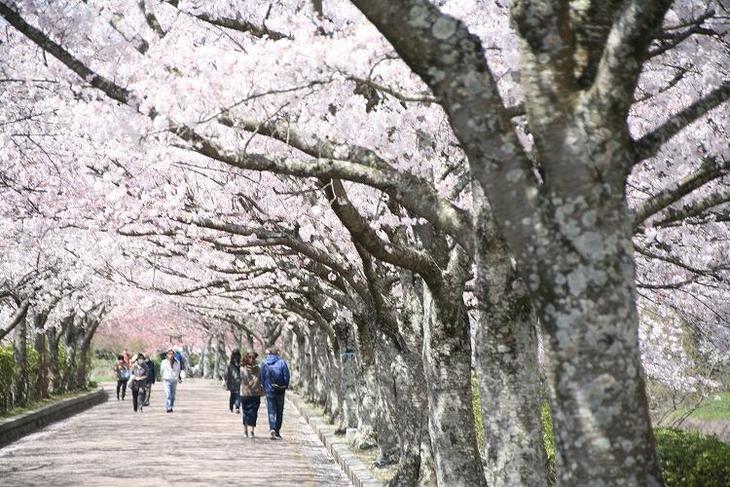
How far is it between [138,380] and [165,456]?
14450mm

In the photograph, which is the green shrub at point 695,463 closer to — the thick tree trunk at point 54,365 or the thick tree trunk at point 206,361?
the thick tree trunk at point 54,365

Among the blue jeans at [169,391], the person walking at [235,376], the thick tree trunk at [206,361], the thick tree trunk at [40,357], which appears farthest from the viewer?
the thick tree trunk at [206,361]

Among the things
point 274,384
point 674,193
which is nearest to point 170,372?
point 274,384

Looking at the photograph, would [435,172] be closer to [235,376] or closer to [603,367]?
[603,367]

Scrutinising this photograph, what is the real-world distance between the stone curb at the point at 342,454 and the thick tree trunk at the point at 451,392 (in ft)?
11.0

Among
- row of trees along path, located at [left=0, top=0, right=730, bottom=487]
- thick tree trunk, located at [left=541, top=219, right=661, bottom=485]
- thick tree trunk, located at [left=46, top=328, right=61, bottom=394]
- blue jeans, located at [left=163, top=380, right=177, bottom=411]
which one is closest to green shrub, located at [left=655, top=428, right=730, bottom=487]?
row of trees along path, located at [left=0, top=0, right=730, bottom=487]

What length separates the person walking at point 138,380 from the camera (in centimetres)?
3030

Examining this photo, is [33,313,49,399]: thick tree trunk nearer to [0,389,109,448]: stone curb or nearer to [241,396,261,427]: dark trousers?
[0,389,109,448]: stone curb

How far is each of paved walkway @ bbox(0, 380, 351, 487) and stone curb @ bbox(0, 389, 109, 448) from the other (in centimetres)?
31

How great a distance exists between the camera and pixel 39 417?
2484 cm

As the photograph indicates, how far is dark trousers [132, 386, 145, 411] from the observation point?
31.5m

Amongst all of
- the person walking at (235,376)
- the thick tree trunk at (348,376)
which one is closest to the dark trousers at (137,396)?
the person walking at (235,376)

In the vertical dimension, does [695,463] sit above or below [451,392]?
below

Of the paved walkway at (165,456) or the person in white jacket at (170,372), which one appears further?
the person in white jacket at (170,372)
